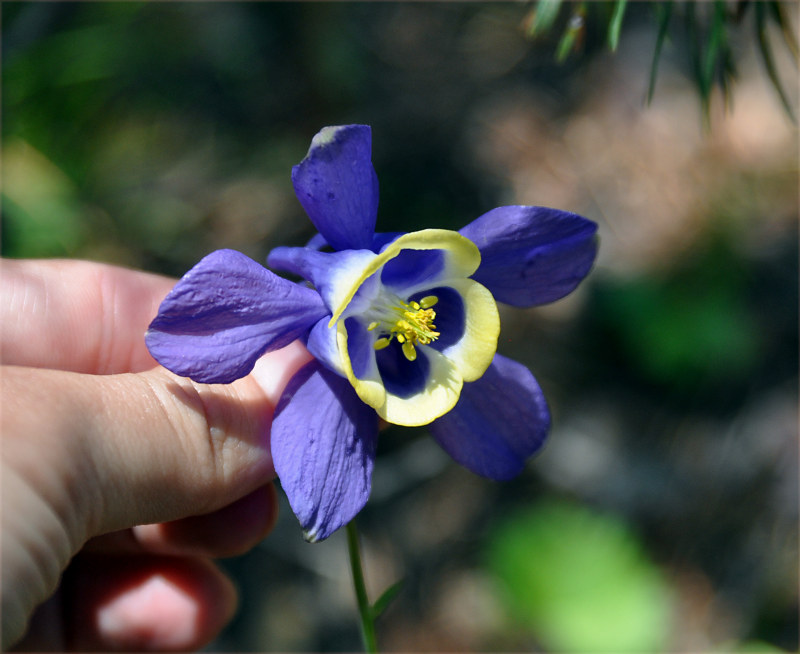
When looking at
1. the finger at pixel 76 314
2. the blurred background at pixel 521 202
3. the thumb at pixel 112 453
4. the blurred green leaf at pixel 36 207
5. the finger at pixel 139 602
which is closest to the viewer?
the thumb at pixel 112 453

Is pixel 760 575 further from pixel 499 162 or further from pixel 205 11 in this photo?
pixel 205 11

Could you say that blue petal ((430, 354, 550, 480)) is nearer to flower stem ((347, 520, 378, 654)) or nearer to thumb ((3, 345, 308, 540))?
flower stem ((347, 520, 378, 654))

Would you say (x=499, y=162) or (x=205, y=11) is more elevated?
(x=205, y=11)

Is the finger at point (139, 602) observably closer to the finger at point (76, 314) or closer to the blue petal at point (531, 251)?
the finger at point (76, 314)

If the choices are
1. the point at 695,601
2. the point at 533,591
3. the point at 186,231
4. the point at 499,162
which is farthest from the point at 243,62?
the point at 695,601

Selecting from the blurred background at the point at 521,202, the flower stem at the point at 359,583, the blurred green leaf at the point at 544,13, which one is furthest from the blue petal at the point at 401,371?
the blurred background at the point at 521,202

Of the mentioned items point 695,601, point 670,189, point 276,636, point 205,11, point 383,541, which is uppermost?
point 205,11

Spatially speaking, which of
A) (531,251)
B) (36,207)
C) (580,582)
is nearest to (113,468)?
(531,251)

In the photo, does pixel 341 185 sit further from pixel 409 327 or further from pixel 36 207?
pixel 36 207

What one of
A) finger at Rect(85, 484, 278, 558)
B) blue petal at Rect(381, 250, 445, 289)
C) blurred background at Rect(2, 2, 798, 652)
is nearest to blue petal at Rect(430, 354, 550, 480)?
blue petal at Rect(381, 250, 445, 289)
